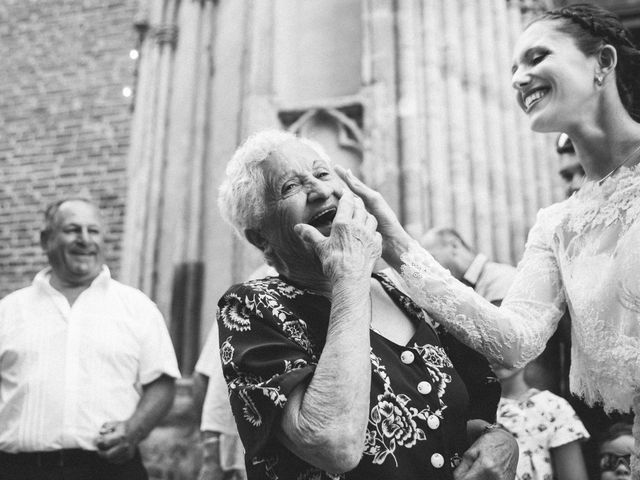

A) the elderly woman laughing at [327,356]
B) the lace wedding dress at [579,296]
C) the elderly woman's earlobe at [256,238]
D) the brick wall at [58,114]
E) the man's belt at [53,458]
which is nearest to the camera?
the elderly woman laughing at [327,356]

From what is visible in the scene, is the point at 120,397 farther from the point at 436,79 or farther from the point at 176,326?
the point at 436,79

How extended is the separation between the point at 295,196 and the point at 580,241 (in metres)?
0.67

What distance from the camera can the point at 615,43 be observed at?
4.86 ft

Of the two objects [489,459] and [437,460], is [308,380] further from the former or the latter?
[489,459]

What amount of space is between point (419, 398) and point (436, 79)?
2.73 meters

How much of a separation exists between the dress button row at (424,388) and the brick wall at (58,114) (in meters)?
5.16

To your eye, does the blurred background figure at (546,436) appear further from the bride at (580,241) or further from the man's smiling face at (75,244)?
the man's smiling face at (75,244)

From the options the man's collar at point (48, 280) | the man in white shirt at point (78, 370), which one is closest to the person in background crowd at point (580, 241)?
the man in white shirt at point (78, 370)

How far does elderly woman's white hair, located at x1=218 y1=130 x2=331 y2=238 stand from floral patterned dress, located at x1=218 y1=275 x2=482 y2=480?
0.22m

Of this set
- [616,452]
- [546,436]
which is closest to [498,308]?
[546,436]

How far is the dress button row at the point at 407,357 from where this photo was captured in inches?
55.4

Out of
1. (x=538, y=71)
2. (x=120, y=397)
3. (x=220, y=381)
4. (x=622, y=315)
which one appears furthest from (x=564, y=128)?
(x=120, y=397)

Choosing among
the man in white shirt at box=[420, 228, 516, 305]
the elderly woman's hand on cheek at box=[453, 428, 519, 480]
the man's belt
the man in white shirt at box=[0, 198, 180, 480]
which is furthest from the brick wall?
the elderly woman's hand on cheek at box=[453, 428, 519, 480]

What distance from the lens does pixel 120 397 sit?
2701mm
